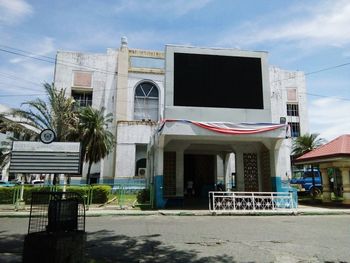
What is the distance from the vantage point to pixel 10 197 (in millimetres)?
19516

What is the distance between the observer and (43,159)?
657 inches

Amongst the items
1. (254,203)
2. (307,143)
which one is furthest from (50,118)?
(307,143)

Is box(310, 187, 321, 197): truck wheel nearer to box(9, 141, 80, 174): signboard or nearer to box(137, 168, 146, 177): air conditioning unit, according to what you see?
box(137, 168, 146, 177): air conditioning unit

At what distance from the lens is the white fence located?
15367mm

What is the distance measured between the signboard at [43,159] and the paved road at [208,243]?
5902 millimetres

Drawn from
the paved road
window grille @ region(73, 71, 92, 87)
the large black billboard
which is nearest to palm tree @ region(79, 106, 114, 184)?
window grille @ region(73, 71, 92, 87)

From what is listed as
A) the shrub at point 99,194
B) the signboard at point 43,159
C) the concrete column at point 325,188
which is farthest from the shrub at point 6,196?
the concrete column at point 325,188

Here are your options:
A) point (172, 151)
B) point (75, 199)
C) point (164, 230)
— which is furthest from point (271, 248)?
point (172, 151)

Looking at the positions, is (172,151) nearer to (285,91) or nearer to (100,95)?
(100,95)

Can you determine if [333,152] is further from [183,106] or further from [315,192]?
A: [315,192]

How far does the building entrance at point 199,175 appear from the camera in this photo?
1011 inches

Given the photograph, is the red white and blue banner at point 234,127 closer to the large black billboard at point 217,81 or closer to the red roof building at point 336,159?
the large black billboard at point 217,81

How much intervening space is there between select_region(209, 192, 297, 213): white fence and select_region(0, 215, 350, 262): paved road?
4.17 metres

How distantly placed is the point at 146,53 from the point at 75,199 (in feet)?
110
